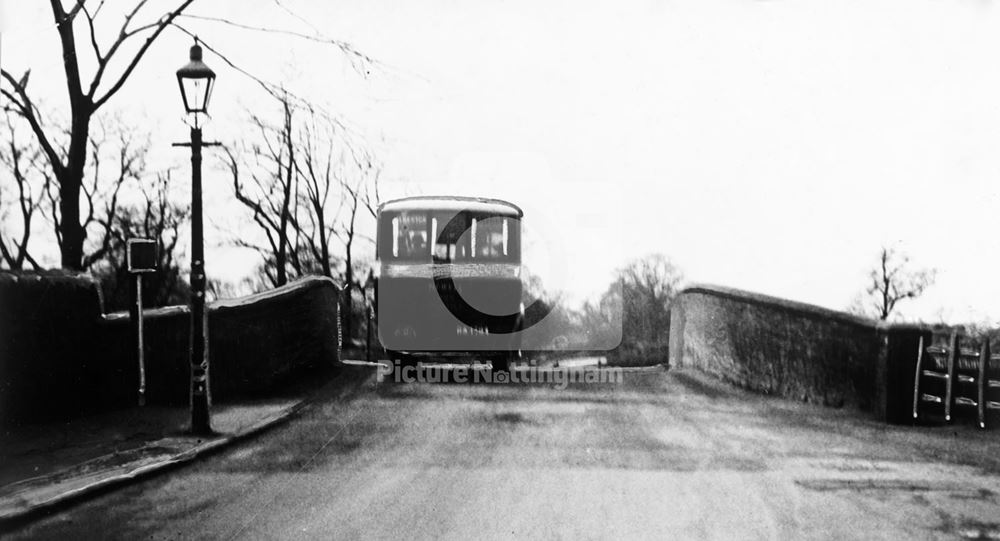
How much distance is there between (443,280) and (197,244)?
17.3 ft

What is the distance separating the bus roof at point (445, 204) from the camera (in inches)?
597

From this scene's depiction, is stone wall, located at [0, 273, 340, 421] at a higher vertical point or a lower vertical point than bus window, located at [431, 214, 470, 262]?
lower

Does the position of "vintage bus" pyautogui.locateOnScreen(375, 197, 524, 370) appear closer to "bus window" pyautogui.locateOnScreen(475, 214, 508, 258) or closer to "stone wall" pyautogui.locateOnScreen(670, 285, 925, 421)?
"bus window" pyautogui.locateOnScreen(475, 214, 508, 258)

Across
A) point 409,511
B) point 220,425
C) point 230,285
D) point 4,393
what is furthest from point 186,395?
point 230,285

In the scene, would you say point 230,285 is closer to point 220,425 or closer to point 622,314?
point 220,425

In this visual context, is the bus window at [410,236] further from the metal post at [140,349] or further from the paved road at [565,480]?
the metal post at [140,349]

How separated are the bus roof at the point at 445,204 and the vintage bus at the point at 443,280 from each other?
0.01m

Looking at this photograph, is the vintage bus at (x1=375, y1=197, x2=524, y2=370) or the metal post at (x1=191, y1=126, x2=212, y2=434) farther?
the vintage bus at (x1=375, y1=197, x2=524, y2=370)

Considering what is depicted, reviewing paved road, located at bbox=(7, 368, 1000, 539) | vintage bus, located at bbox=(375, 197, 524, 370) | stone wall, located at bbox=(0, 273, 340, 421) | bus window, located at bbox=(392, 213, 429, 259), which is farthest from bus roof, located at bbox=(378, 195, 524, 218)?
paved road, located at bbox=(7, 368, 1000, 539)

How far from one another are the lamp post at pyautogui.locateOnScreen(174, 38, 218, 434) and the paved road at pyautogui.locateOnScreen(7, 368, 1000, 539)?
75cm

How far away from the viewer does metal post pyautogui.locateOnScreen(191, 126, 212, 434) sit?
33.4ft

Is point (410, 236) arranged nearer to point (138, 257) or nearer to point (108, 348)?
point (138, 257)

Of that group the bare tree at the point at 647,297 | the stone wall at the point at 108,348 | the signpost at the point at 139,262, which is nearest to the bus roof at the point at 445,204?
the stone wall at the point at 108,348

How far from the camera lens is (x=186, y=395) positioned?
480 inches
